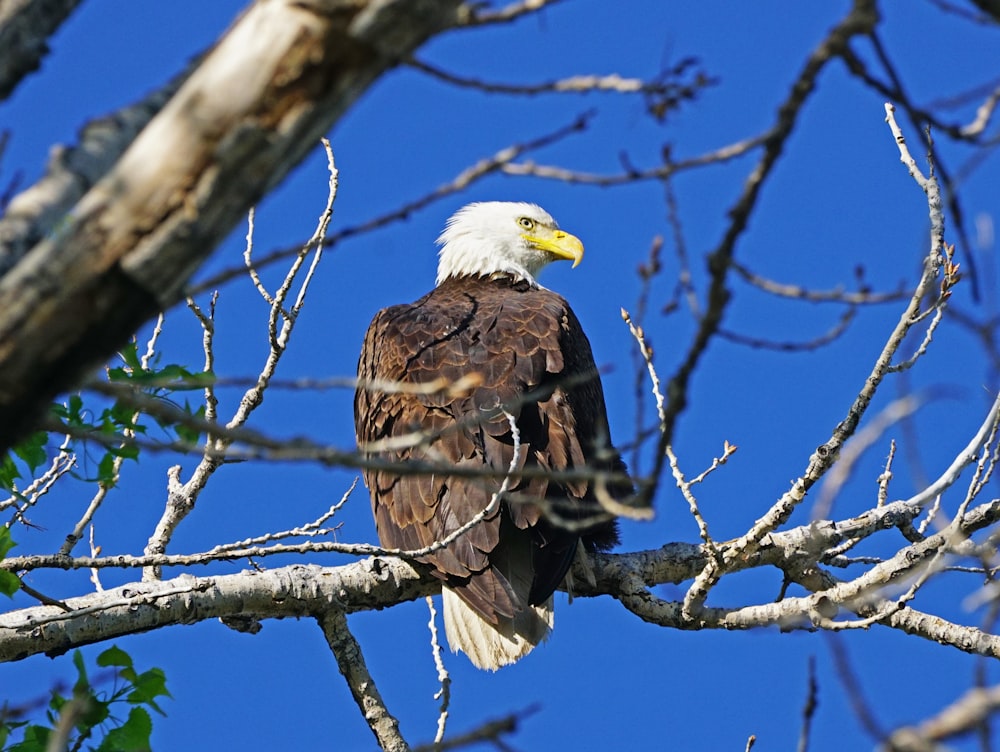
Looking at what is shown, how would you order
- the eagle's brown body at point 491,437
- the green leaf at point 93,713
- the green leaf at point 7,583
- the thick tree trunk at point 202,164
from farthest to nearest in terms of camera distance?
the eagle's brown body at point 491,437, the green leaf at point 7,583, the green leaf at point 93,713, the thick tree trunk at point 202,164

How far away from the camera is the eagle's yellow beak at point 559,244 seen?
7.24 m

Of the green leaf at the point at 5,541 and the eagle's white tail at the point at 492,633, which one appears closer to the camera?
the green leaf at the point at 5,541

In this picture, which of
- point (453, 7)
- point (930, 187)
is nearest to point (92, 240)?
point (453, 7)

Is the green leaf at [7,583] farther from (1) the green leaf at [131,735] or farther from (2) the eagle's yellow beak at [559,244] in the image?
(2) the eagle's yellow beak at [559,244]

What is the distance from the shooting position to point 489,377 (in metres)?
5.18

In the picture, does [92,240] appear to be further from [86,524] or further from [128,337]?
[86,524]

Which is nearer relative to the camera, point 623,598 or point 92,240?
point 92,240

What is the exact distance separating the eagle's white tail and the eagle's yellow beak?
285cm

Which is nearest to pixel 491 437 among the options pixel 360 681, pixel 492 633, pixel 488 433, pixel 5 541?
pixel 488 433

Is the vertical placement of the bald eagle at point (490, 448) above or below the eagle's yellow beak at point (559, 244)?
below

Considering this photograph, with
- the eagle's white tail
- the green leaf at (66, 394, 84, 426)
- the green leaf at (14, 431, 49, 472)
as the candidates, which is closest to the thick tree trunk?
the green leaf at (66, 394, 84, 426)

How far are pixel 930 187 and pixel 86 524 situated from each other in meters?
3.05

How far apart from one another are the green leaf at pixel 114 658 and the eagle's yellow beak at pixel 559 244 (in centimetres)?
450

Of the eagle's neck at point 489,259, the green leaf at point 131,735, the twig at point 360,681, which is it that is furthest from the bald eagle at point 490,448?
the green leaf at point 131,735
